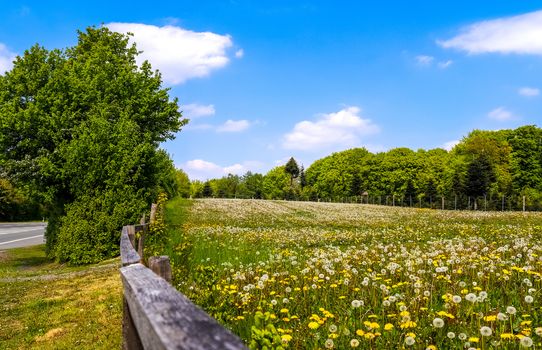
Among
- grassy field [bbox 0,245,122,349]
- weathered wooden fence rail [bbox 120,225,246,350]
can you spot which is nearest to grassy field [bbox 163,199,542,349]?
weathered wooden fence rail [bbox 120,225,246,350]

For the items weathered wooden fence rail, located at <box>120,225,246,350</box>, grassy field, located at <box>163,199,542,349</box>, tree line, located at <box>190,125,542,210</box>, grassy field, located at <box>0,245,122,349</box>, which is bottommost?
grassy field, located at <box>0,245,122,349</box>

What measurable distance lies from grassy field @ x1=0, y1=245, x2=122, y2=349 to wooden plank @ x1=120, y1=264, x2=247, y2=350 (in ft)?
22.9

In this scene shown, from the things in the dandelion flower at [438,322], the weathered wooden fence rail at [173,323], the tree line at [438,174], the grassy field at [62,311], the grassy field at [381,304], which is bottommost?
the grassy field at [62,311]

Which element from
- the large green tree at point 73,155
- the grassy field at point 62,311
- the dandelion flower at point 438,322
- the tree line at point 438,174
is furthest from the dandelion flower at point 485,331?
the tree line at point 438,174

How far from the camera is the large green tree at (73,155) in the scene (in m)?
21.0

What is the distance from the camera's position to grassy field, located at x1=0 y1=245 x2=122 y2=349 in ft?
28.6

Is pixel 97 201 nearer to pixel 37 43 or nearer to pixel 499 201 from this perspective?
pixel 37 43

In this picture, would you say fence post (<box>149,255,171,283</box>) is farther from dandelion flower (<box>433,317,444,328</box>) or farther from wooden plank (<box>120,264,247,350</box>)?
dandelion flower (<box>433,317,444,328</box>)

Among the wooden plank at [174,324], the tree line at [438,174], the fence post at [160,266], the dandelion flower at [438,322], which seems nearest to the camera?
the wooden plank at [174,324]

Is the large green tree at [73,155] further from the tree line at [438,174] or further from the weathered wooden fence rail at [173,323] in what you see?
the tree line at [438,174]

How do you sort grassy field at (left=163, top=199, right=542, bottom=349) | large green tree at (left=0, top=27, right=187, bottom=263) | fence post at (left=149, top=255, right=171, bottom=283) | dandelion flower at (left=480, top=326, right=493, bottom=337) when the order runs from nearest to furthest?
dandelion flower at (left=480, top=326, right=493, bottom=337) < fence post at (left=149, top=255, right=171, bottom=283) < grassy field at (left=163, top=199, right=542, bottom=349) < large green tree at (left=0, top=27, right=187, bottom=263)

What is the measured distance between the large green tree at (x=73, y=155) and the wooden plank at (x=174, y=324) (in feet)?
66.1

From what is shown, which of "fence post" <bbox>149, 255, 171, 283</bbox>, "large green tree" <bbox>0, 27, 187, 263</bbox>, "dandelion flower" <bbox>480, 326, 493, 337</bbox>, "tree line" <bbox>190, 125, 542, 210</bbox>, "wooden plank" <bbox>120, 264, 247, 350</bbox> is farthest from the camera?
"tree line" <bbox>190, 125, 542, 210</bbox>

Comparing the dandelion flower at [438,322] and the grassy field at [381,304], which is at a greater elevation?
the dandelion flower at [438,322]
